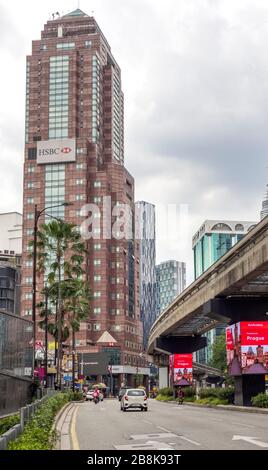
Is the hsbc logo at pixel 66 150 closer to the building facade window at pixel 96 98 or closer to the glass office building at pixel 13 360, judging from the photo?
the building facade window at pixel 96 98

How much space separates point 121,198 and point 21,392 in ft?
491

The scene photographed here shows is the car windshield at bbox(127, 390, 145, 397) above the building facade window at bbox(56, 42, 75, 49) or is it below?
below

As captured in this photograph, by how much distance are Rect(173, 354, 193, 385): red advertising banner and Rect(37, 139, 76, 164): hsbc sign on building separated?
99.7m

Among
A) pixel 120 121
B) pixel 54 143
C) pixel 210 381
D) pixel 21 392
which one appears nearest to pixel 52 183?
pixel 54 143

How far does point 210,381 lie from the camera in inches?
6713

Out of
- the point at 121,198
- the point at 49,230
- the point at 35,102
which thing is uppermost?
the point at 35,102

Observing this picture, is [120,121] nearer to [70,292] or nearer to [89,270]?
[89,270]

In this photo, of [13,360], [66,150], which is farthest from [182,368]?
[66,150]

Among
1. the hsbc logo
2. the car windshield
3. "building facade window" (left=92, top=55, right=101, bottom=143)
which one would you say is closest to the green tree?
the hsbc logo

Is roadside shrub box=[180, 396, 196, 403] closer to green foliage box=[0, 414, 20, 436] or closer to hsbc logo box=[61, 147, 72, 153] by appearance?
green foliage box=[0, 414, 20, 436]

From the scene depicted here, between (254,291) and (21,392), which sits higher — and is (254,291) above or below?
above

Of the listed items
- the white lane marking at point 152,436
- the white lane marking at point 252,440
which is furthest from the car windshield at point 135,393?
the white lane marking at point 252,440

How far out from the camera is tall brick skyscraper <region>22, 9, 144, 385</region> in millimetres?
166250
